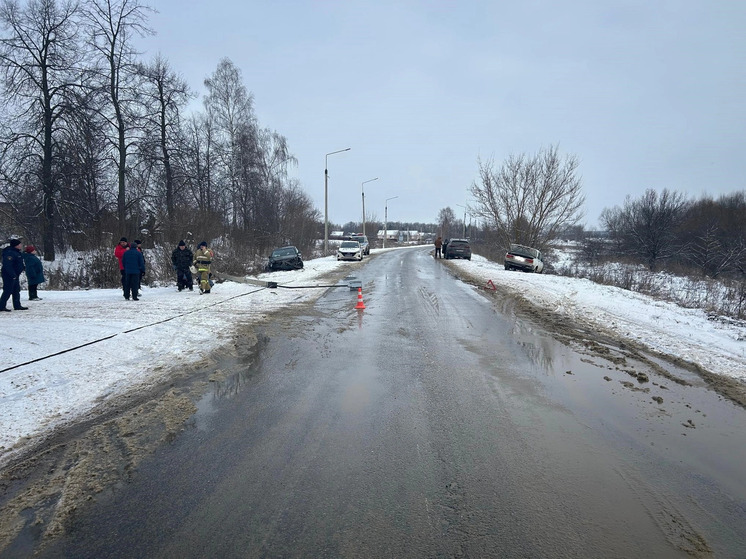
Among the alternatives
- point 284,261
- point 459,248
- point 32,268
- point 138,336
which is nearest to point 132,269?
point 32,268

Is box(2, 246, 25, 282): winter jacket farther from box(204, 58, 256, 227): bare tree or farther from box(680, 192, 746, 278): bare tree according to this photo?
box(680, 192, 746, 278): bare tree

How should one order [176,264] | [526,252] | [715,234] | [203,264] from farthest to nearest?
[715,234]
[526,252]
[176,264]
[203,264]

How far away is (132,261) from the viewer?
12.9 metres

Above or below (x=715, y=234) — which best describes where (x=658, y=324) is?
below

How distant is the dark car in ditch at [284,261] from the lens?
25.2 metres

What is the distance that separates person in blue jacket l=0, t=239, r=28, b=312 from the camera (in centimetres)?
1084

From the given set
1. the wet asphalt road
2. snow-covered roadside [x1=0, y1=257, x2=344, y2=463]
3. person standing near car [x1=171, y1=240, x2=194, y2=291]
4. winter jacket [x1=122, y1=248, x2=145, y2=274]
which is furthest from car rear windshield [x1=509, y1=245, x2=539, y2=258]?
winter jacket [x1=122, y1=248, x2=145, y2=274]

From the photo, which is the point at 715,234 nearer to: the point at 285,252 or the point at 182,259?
the point at 285,252

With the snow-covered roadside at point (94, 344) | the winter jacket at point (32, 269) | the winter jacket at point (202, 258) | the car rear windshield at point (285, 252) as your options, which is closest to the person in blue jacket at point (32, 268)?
the winter jacket at point (32, 269)

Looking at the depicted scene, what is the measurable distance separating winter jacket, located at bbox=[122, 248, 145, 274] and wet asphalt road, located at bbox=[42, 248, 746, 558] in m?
8.25

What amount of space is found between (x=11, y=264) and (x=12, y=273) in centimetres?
23

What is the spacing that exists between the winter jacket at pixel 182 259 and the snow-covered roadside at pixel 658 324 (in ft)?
38.3

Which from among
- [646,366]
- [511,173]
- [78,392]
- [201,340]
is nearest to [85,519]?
[78,392]

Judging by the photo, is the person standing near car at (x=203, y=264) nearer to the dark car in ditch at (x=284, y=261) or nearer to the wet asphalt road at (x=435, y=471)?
the wet asphalt road at (x=435, y=471)
